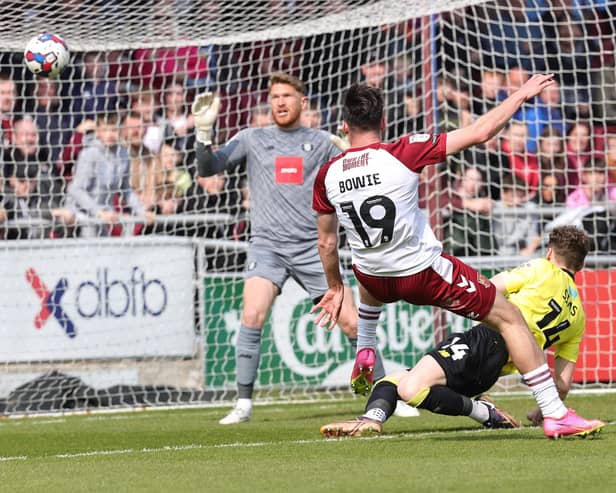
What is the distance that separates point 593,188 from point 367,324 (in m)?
6.40

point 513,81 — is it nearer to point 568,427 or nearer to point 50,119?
point 50,119

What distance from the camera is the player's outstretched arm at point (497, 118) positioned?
581 cm

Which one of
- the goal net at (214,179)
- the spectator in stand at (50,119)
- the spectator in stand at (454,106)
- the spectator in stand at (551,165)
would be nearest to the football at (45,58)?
the goal net at (214,179)

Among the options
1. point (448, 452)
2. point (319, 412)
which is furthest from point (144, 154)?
point (448, 452)

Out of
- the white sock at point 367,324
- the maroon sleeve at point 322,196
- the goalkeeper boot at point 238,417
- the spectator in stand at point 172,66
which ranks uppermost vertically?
the spectator in stand at point 172,66

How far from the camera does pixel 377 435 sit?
264 inches

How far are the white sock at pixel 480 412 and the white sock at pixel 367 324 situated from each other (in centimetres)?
65

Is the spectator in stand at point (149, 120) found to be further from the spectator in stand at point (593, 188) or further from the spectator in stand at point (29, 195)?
the spectator in stand at point (593, 188)

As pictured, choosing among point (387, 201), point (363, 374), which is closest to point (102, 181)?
point (363, 374)

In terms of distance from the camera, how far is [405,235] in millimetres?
6109

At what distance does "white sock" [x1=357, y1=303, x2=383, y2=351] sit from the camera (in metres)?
6.86

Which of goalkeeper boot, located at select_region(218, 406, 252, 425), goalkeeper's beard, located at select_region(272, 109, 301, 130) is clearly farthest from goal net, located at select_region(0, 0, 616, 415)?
goalkeeper's beard, located at select_region(272, 109, 301, 130)

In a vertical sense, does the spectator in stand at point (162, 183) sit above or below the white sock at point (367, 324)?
above

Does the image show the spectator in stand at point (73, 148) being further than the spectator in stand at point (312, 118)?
No
